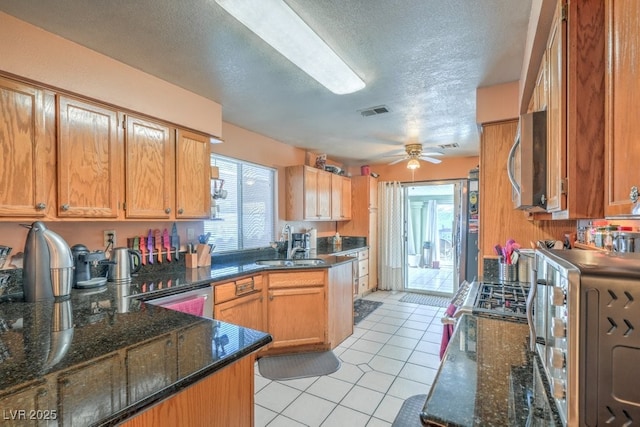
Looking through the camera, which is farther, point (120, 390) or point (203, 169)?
point (203, 169)

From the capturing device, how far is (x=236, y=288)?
2.51 m

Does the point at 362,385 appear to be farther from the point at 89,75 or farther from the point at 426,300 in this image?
the point at 89,75

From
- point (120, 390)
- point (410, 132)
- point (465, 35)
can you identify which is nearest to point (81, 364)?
point (120, 390)

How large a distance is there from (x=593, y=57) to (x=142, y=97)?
8.07ft

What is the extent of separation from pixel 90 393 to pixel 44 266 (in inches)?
50.7

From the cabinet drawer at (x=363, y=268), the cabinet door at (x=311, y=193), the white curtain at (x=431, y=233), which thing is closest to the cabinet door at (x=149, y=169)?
the cabinet door at (x=311, y=193)

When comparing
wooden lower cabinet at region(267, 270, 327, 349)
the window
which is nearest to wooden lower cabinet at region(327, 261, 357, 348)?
wooden lower cabinet at region(267, 270, 327, 349)

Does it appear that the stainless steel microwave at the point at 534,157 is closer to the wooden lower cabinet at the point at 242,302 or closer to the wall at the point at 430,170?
the wooden lower cabinet at the point at 242,302

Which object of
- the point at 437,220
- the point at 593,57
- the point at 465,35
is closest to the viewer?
the point at 593,57

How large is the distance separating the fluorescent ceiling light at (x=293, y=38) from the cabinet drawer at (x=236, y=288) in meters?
1.73

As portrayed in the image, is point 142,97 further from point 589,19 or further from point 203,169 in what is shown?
point 589,19

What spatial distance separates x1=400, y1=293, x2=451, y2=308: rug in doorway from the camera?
4.62 m

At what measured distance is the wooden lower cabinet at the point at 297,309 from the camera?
9.25 ft

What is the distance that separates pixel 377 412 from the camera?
6.72ft
